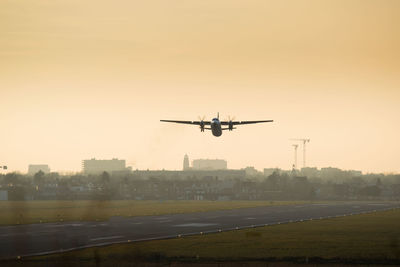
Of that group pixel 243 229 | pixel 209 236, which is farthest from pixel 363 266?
pixel 243 229

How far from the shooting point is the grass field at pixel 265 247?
7338 centimetres

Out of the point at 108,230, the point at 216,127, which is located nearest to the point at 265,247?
the point at 108,230

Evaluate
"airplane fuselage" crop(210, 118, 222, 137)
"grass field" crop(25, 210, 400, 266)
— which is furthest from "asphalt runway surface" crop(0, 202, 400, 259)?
"airplane fuselage" crop(210, 118, 222, 137)

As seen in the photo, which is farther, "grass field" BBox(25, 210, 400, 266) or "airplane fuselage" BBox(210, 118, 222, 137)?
"airplane fuselage" BBox(210, 118, 222, 137)

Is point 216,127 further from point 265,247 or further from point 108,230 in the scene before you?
point 265,247

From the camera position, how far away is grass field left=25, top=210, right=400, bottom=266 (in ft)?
241

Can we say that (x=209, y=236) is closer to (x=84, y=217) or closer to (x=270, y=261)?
(x=270, y=261)

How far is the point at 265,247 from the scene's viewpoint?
82875 millimetres

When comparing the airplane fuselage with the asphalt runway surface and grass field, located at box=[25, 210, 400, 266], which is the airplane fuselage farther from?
grass field, located at box=[25, 210, 400, 266]

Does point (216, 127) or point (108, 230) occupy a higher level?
point (216, 127)

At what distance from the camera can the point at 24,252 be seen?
77.2 m

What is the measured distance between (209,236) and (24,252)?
26.0m

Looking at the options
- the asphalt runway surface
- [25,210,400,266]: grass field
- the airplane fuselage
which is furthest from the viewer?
the airplane fuselage

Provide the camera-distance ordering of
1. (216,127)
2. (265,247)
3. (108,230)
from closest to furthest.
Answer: (265,247)
(108,230)
(216,127)
